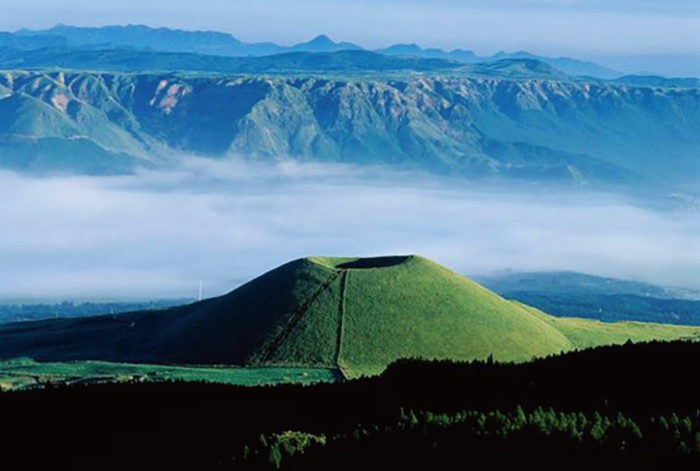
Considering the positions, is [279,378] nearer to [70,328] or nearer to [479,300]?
[479,300]

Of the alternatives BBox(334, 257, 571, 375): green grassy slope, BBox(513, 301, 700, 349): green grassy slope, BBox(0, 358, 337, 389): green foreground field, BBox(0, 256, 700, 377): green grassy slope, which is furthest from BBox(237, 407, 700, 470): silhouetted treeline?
BBox(513, 301, 700, 349): green grassy slope

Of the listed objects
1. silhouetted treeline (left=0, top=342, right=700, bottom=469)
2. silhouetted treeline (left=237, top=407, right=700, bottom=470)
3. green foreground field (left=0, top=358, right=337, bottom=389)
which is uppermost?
silhouetted treeline (left=237, top=407, right=700, bottom=470)

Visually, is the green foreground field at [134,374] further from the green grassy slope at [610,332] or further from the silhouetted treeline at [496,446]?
the silhouetted treeline at [496,446]

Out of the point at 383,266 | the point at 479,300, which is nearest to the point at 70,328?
the point at 383,266

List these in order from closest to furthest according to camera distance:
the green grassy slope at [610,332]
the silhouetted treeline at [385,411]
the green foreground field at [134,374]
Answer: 1. the silhouetted treeline at [385,411]
2. the green foreground field at [134,374]
3. the green grassy slope at [610,332]

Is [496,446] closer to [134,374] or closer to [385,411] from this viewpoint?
[385,411]

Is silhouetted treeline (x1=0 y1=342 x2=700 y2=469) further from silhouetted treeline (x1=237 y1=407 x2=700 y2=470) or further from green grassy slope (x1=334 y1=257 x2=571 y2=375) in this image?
green grassy slope (x1=334 y1=257 x2=571 y2=375)

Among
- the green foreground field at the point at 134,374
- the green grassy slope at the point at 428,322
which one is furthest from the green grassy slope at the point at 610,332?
the green foreground field at the point at 134,374
